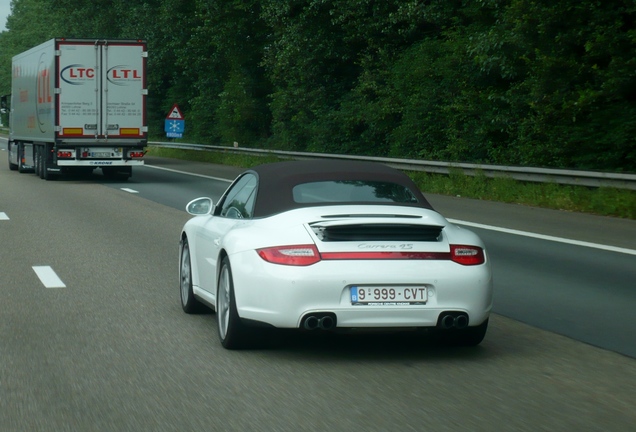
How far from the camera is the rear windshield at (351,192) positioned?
824 centimetres

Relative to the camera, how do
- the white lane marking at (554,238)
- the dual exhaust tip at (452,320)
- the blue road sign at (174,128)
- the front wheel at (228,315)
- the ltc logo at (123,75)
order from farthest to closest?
the blue road sign at (174,128), the ltc logo at (123,75), the white lane marking at (554,238), the front wheel at (228,315), the dual exhaust tip at (452,320)

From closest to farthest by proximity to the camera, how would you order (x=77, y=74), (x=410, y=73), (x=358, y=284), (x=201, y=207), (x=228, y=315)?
(x=358, y=284) < (x=228, y=315) < (x=201, y=207) < (x=77, y=74) < (x=410, y=73)

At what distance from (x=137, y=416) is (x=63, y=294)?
498 cm

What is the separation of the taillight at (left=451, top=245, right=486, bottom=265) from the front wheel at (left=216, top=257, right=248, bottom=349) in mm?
1424

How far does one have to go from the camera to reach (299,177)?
8383mm

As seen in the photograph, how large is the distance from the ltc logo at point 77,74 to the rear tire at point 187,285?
2225 cm

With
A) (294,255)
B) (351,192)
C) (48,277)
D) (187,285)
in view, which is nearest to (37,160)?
(48,277)

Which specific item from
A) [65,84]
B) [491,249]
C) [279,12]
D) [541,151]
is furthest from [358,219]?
[279,12]

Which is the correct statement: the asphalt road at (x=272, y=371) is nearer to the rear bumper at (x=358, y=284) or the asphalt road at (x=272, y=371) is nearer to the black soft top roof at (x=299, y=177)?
the rear bumper at (x=358, y=284)

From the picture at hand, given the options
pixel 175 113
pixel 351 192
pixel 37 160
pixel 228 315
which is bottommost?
pixel 37 160

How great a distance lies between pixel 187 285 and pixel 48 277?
9.35 feet

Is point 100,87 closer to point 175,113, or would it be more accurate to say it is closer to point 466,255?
point 175,113

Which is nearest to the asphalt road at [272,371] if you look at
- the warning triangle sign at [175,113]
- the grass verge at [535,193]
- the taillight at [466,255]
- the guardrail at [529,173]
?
the taillight at [466,255]

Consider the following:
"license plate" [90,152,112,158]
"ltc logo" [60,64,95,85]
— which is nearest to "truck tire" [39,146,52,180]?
"license plate" [90,152,112,158]
